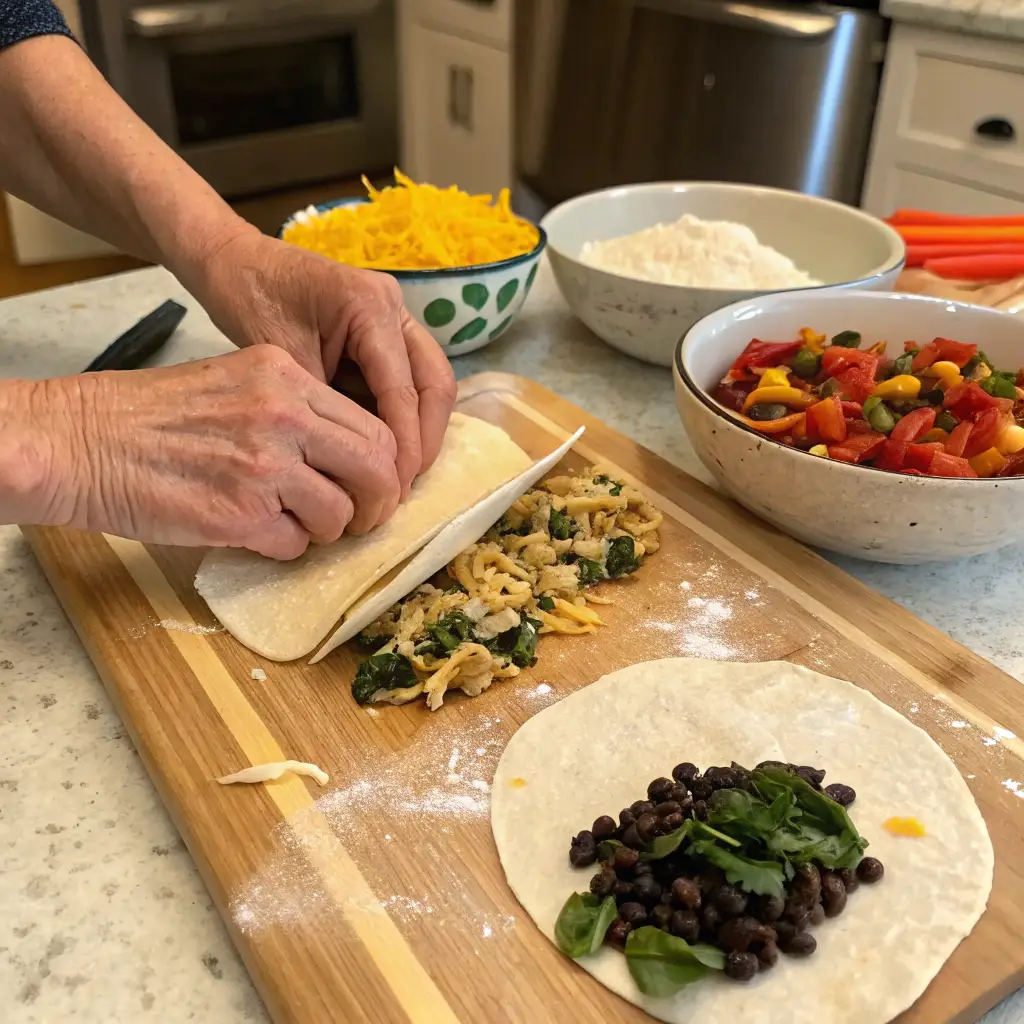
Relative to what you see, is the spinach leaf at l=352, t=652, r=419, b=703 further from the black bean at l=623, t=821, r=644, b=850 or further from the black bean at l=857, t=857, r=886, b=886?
the black bean at l=857, t=857, r=886, b=886

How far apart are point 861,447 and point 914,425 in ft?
0.26

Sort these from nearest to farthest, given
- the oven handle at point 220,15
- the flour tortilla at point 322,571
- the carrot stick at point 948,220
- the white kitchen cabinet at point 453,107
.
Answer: the flour tortilla at point 322,571 → the carrot stick at point 948,220 → the oven handle at point 220,15 → the white kitchen cabinet at point 453,107

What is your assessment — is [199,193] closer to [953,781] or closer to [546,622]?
[546,622]

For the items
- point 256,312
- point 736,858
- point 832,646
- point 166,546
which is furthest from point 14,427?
point 832,646

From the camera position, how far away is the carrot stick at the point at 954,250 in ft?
6.42

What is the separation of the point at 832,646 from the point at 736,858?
47 cm

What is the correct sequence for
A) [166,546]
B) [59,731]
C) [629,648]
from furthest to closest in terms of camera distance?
[166,546], [629,648], [59,731]

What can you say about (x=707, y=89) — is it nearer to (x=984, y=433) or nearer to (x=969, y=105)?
(x=969, y=105)

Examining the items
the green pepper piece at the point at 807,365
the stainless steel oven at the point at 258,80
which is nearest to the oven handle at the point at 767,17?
the stainless steel oven at the point at 258,80

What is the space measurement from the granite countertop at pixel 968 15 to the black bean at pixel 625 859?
293 centimetres

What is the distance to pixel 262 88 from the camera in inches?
183

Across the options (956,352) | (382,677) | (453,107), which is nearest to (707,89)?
(453,107)

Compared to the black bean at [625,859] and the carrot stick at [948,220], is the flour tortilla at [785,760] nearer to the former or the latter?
the black bean at [625,859]

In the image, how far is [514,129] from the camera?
15.0ft
